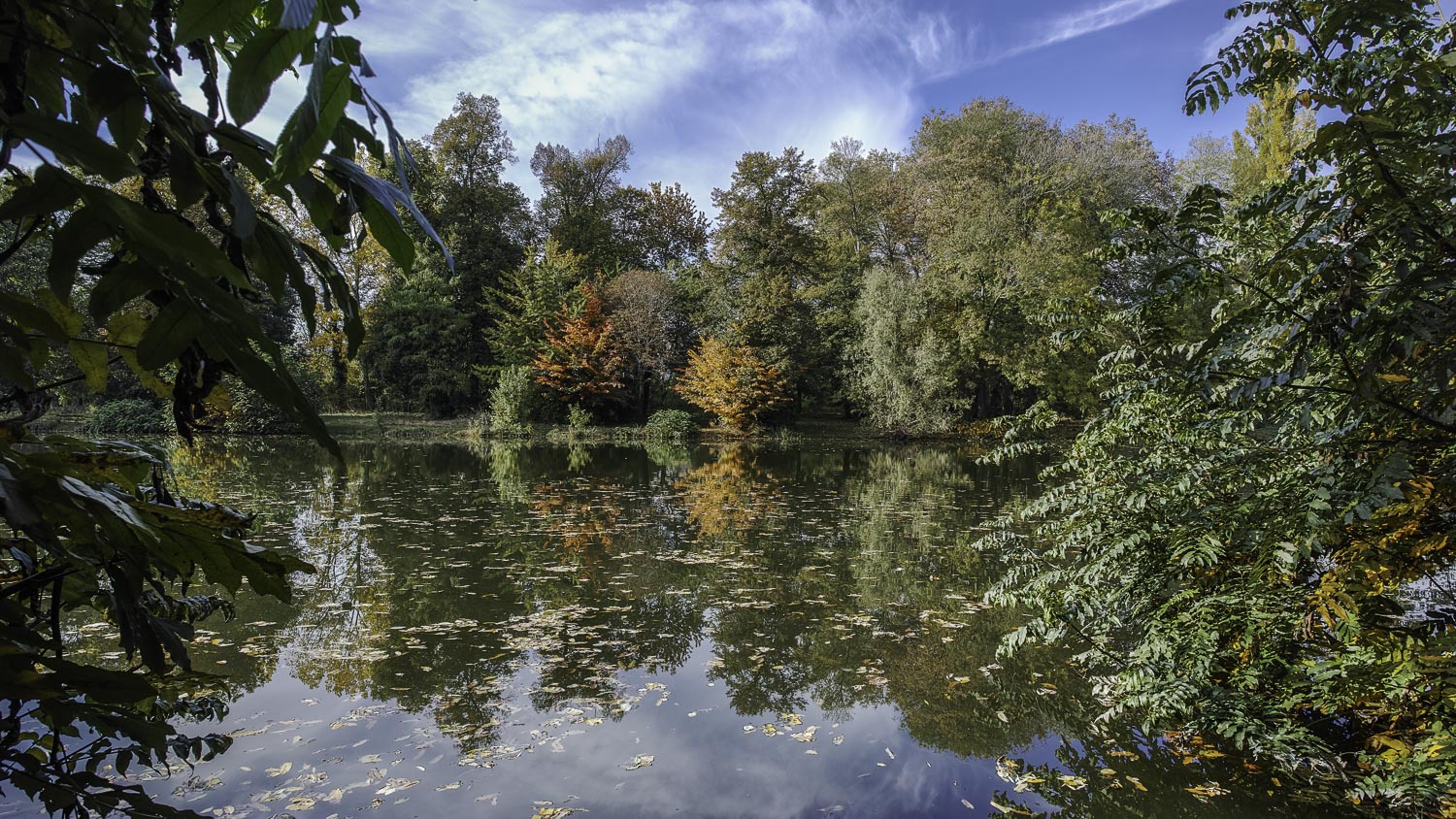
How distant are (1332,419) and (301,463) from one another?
54.5ft

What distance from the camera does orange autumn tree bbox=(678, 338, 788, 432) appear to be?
83.4 feet

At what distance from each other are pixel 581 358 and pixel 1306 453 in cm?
2438

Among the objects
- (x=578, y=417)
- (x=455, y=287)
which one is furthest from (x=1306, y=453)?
(x=455, y=287)

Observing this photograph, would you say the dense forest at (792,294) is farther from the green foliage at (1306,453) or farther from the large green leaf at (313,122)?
the large green leaf at (313,122)

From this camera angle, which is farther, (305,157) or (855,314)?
(855,314)

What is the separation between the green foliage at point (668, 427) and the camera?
2452cm

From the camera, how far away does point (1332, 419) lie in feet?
9.21

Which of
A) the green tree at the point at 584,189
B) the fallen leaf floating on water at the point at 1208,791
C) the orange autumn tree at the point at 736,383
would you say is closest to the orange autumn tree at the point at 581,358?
the orange autumn tree at the point at 736,383

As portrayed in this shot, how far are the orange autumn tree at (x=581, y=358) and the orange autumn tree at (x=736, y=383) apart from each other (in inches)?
122

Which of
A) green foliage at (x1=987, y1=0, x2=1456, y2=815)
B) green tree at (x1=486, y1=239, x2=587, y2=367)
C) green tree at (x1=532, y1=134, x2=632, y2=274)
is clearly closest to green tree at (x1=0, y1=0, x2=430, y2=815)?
green foliage at (x1=987, y1=0, x2=1456, y2=815)

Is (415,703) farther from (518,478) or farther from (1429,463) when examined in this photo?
(518,478)

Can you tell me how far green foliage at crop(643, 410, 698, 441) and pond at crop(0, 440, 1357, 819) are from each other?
15.2 metres

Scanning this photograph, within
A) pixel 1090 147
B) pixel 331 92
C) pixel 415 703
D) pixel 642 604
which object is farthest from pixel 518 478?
pixel 1090 147

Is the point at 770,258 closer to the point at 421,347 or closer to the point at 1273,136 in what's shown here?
Answer: the point at 421,347
